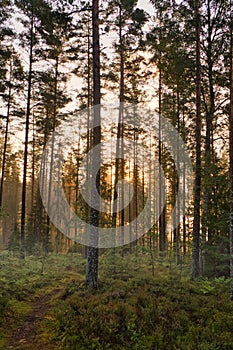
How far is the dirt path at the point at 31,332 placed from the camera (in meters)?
6.31

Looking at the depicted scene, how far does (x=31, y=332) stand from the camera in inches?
285

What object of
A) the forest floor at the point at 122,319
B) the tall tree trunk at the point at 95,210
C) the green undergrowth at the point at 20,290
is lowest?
the green undergrowth at the point at 20,290

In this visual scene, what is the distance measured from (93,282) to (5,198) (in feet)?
163

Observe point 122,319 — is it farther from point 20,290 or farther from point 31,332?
point 20,290

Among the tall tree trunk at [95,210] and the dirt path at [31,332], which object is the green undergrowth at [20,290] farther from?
the tall tree trunk at [95,210]

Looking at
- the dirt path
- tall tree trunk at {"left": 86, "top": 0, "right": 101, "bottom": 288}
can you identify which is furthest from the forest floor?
tall tree trunk at {"left": 86, "top": 0, "right": 101, "bottom": 288}

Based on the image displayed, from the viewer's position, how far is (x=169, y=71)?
48.4 feet

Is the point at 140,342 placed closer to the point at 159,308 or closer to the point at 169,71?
the point at 159,308

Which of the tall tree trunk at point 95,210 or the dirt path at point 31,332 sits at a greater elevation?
the tall tree trunk at point 95,210

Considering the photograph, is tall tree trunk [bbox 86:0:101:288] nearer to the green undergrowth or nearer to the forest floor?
the forest floor

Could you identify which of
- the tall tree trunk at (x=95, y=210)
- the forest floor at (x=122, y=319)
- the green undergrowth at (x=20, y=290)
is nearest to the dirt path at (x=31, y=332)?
Answer: the forest floor at (x=122, y=319)

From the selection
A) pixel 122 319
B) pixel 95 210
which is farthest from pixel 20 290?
pixel 122 319

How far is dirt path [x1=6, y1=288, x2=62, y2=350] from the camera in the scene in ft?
20.7

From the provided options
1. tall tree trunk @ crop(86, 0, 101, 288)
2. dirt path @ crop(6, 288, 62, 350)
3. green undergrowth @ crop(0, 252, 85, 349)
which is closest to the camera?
dirt path @ crop(6, 288, 62, 350)
